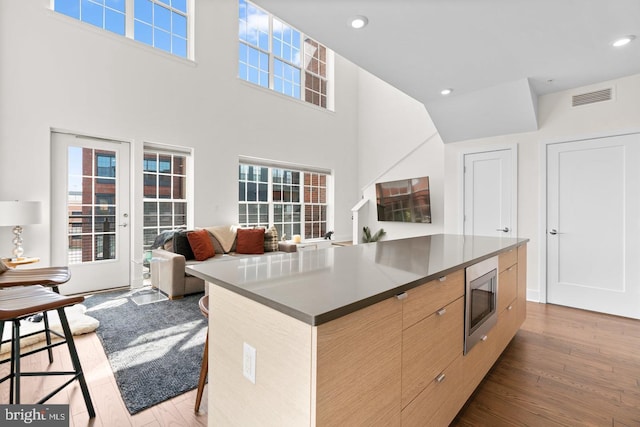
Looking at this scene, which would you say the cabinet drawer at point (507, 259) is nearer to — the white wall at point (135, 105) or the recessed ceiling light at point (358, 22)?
the recessed ceiling light at point (358, 22)

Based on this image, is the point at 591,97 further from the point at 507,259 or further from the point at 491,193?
the point at 507,259

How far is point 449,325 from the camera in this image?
4.66 ft

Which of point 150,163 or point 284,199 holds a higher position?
point 150,163

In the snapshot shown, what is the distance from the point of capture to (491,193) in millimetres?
4105

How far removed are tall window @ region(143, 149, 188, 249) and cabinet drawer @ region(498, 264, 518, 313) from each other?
437 centimetres

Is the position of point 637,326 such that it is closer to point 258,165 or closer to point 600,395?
point 600,395

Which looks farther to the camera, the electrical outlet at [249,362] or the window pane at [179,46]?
the window pane at [179,46]

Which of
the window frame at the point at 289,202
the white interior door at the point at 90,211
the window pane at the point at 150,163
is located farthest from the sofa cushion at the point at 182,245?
the window frame at the point at 289,202

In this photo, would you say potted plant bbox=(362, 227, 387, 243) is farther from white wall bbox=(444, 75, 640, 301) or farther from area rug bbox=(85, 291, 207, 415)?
area rug bbox=(85, 291, 207, 415)

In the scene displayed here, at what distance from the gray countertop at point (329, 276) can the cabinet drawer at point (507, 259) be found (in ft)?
1.10

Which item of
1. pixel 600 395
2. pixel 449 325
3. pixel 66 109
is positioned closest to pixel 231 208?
pixel 66 109

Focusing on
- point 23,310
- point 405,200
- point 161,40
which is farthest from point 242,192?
point 23,310

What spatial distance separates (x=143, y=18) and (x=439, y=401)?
5615mm

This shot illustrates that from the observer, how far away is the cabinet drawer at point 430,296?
1.14m
